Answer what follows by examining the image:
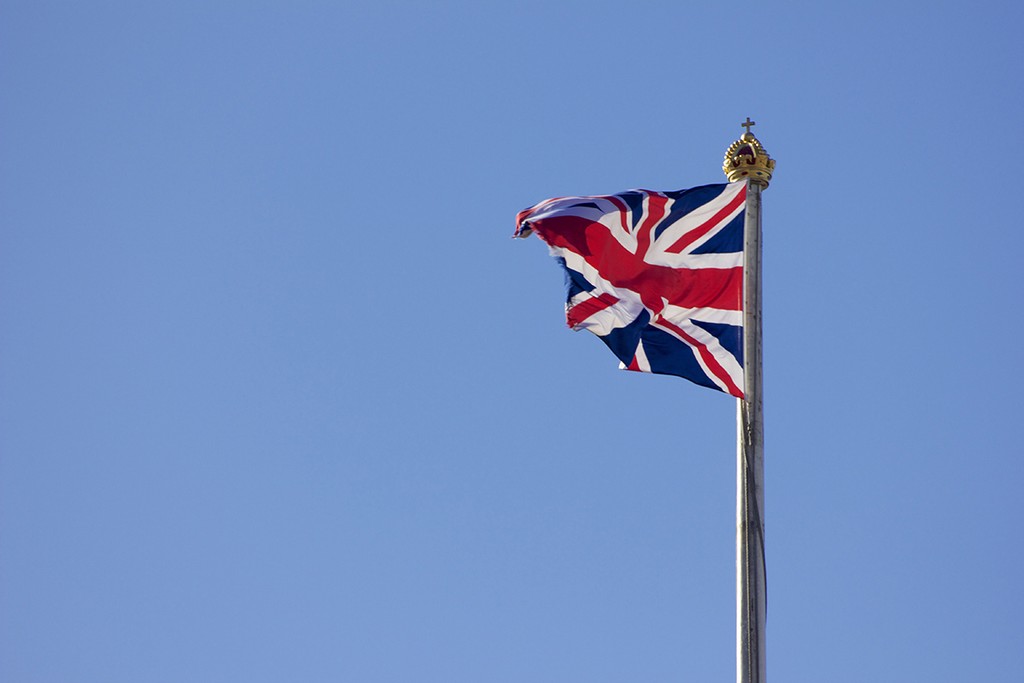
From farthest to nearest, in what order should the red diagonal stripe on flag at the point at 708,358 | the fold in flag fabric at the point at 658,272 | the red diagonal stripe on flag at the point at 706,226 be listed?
the red diagonal stripe on flag at the point at 706,226
the fold in flag fabric at the point at 658,272
the red diagonal stripe on flag at the point at 708,358

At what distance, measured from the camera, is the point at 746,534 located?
21234 millimetres

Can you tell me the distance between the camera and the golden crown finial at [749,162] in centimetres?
2334

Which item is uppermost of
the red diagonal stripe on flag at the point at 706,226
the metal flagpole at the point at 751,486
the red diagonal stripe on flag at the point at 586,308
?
the red diagonal stripe on flag at the point at 706,226

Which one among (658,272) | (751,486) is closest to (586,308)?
(658,272)

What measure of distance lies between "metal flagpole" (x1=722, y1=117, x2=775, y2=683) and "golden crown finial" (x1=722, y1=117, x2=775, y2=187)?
1.40 feet

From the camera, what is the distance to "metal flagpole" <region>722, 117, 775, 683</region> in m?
20.8

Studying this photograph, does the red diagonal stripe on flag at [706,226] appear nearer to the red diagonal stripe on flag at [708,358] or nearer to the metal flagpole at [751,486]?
the metal flagpole at [751,486]

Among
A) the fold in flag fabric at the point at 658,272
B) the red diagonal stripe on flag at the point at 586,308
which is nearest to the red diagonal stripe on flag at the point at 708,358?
the fold in flag fabric at the point at 658,272

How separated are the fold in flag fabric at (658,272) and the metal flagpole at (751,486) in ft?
1.14

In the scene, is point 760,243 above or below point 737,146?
below

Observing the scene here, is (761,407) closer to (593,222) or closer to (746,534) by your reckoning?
(746,534)

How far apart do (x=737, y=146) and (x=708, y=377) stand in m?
3.27

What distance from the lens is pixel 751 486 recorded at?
21.4 meters

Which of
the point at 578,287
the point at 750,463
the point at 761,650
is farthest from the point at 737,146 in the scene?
the point at 761,650
